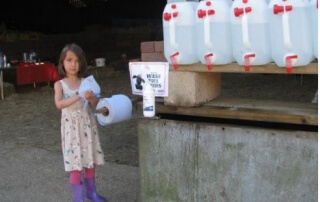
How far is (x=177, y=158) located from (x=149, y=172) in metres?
0.27

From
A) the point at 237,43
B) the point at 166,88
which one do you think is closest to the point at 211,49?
the point at 237,43

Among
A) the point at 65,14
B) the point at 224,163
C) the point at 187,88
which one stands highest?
the point at 65,14

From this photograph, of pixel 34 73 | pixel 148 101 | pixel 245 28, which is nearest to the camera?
pixel 245 28

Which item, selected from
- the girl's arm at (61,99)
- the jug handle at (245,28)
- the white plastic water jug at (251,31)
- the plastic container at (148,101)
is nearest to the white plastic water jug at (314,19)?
the white plastic water jug at (251,31)

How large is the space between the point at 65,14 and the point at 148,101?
44.9 feet

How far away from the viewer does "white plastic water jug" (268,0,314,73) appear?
2670 mm

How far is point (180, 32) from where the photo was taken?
3102 mm

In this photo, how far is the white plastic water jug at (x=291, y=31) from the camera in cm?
267

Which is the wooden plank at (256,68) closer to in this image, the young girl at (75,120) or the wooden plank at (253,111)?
the wooden plank at (253,111)

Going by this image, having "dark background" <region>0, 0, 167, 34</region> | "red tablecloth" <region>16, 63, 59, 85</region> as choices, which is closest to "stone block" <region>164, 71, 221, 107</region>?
"red tablecloth" <region>16, 63, 59, 85</region>

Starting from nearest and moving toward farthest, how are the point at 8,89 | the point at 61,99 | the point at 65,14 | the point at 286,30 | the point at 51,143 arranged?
Answer: the point at 286,30 < the point at 61,99 < the point at 51,143 < the point at 8,89 < the point at 65,14

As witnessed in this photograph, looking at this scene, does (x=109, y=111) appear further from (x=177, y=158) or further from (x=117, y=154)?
(x=117, y=154)

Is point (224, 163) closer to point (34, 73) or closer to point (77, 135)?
point (77, 135)

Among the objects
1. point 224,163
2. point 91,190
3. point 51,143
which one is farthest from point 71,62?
point 51,143
